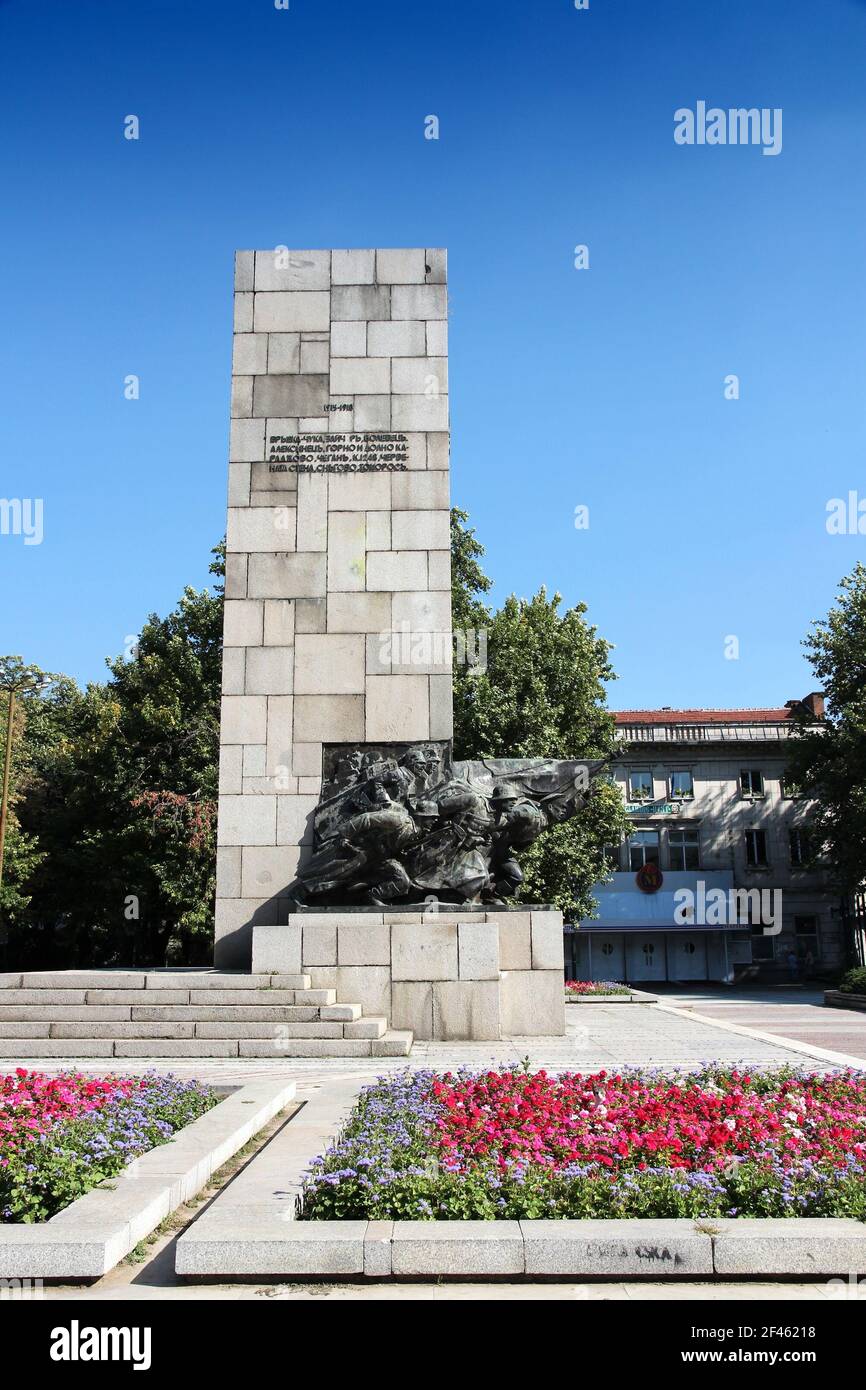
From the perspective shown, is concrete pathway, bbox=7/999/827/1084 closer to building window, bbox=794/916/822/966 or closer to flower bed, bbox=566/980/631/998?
flower bed, bbox=566/980/631/998

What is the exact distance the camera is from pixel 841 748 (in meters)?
34.9

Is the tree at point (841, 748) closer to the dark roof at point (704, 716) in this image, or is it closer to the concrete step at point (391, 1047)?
the dark roof at point (704, 716)

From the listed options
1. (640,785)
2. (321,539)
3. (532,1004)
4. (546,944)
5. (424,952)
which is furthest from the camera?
(640,785)

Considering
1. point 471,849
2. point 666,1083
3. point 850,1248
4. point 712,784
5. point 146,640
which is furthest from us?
point 712,784

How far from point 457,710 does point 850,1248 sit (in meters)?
26.1

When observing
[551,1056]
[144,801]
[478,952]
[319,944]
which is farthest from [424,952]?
[144,801]

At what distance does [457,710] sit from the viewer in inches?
1209

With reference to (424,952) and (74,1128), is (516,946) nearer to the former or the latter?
(424,952)

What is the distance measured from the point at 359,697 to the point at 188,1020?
5634 mm

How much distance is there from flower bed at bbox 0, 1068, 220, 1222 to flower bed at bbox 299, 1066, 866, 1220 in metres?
1.25

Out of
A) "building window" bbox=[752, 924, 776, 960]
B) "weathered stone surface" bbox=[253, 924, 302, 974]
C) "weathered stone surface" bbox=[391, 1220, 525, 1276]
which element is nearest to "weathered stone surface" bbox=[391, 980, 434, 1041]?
"weathered stone surface" bbox=[253, 924, 302, 974]

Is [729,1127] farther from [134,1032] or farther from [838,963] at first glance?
[838,963]

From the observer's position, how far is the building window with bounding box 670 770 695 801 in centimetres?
4784

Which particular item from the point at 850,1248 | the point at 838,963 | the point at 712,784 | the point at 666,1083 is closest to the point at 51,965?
the point at 712,784
